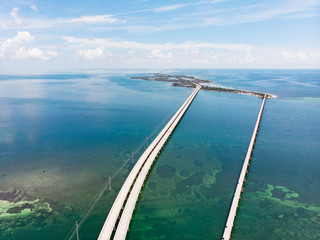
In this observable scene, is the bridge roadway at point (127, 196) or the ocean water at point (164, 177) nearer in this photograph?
the bridge roadway at point (127, 196)

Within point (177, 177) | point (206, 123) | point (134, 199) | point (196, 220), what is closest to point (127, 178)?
point (134, 199)

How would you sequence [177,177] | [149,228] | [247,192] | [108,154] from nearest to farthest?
[149,228], [247,192], [177,177], [108,154]

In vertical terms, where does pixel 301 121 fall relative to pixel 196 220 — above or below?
above

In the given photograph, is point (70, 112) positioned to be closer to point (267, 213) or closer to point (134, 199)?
point (134, 199)

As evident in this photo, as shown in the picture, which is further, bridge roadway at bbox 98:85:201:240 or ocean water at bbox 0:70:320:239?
ocean water at bbox 0:70:320:239

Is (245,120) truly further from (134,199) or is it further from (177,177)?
(134,199)

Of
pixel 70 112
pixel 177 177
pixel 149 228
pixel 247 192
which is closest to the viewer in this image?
pixel 149 228

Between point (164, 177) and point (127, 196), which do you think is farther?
point (164, 177)

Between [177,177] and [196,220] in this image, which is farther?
[177,177]

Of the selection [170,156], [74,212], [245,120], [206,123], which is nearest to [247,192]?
[170,156]
